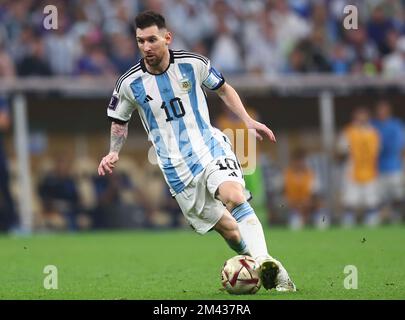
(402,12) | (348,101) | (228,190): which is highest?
(402,12)

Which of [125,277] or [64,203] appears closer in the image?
[125,277]

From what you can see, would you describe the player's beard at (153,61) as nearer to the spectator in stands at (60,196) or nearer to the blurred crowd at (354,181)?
the spectator in stands at (60,196)

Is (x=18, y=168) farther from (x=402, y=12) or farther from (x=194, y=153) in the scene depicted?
(x=194, y=153)

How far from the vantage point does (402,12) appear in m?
23.3

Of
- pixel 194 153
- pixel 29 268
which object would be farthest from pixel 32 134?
pixel 194 153

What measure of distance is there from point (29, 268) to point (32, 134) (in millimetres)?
10490

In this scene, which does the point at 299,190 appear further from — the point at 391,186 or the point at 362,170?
the point at 391,186

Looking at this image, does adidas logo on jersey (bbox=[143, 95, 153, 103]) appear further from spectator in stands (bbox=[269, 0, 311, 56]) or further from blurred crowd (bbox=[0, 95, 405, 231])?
spectator in stands (bbox=[269, 0, 311, 56])

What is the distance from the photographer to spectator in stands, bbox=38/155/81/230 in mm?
20688

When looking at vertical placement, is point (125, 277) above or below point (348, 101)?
below

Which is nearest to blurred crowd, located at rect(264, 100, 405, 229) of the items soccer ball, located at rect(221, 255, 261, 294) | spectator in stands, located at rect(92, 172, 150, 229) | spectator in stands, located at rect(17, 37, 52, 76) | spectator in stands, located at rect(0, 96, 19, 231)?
spectator in stands, located at rect(92, 172, 150, 229)

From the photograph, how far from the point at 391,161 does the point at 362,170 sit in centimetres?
67

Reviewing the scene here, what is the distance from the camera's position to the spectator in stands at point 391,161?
21328mm

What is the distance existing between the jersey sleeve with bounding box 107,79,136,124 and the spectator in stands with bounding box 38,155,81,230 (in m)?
11.2
